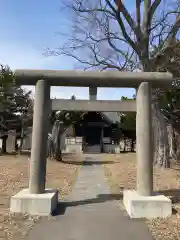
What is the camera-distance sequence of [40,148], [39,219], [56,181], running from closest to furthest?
1. [39,219]
2. [40,148]
3. [56,181]

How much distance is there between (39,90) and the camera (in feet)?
28.1

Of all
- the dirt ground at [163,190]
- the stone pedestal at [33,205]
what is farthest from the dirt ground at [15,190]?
the dirt ground at [163,190]

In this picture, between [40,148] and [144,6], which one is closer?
[40,148]

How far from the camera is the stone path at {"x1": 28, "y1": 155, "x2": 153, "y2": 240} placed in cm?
621

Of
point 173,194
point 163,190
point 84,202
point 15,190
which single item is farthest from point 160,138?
point 84,202

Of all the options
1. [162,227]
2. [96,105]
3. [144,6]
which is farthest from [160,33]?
[162,227]

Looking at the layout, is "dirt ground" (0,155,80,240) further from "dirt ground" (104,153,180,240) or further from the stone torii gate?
"dirt ground" (104,153,180,240)

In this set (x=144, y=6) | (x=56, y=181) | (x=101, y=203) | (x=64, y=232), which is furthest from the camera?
(x=144, y=6)

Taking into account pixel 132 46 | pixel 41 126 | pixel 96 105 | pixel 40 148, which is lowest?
pixel 40 148

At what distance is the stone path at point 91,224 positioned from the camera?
20.4 ft

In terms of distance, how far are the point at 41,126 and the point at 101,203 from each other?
273 centimetres

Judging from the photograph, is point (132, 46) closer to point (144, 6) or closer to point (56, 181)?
point (144, 6)

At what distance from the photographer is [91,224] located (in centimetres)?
698

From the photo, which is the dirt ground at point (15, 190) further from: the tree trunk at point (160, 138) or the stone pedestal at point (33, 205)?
the tree trunk at point (160, 138)
